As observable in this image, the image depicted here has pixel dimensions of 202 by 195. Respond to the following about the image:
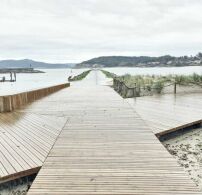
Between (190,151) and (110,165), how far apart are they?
284 centimetres

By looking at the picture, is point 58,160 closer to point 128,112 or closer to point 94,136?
point 94,136

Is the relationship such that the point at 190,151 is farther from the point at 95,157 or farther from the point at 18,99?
the point at 18,99

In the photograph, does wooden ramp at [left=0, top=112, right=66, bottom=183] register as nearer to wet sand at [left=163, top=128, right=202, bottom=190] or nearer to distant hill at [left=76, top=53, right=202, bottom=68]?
wet sand at [left=163, top=128, right=202, bottom=190]

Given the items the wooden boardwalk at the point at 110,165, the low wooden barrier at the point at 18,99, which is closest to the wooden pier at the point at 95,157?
the wooden boardwalk at the point at 110,165

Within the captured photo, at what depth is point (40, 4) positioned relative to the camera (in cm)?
2239

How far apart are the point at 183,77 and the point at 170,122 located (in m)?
9.47

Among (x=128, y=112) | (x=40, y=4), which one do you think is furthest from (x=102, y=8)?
(x=128, y=112)

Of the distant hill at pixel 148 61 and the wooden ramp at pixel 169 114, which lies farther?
the distant hill at pixel 148 61

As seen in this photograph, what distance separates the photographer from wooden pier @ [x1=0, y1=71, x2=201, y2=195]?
12.0 feet

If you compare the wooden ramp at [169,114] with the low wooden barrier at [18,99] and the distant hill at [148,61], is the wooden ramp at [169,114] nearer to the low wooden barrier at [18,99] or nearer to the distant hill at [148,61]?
the low wooden barrier at [18,99]

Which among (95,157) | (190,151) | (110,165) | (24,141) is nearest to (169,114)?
(190,151)

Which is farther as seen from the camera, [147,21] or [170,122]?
[147,21]

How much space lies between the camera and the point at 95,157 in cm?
471

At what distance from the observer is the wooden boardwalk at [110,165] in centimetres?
363
